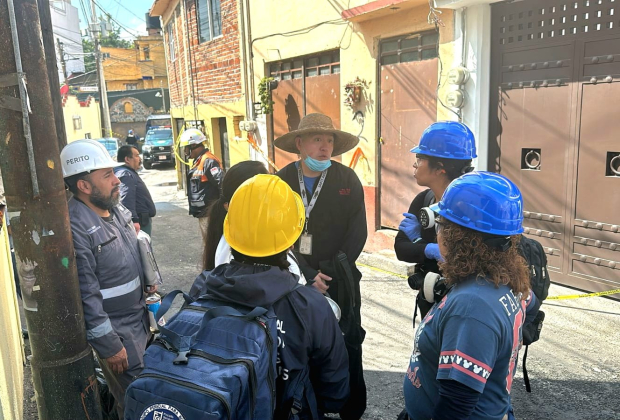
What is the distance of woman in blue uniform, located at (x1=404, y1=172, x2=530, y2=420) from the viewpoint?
1503 millimetres

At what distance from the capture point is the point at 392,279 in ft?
20.5

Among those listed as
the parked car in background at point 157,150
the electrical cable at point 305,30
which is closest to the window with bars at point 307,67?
the electrical cable at point 305,30

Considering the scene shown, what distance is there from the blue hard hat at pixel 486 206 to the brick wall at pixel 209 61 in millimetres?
10403

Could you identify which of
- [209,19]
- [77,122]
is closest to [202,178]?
[209,19]

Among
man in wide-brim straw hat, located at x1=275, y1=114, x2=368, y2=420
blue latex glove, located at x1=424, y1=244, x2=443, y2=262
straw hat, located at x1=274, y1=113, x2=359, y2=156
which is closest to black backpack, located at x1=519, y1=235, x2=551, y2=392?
blue latex glove, located at x1=424, y1=244, x2=443, y2=262

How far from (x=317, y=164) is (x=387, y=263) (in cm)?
352

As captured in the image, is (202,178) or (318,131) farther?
(202,178)

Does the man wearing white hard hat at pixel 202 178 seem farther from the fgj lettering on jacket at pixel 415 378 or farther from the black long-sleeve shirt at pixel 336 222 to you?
the fgj lettering on jacket at pixel 415 378

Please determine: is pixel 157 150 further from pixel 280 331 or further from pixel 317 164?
pixel 280 331

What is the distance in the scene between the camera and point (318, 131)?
347 cm

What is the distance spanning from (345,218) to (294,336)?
5.89ft

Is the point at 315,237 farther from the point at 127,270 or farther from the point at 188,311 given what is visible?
the point at 188,311

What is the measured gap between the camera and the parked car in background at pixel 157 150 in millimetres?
24156

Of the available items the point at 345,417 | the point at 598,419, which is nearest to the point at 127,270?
the point at 345,417
